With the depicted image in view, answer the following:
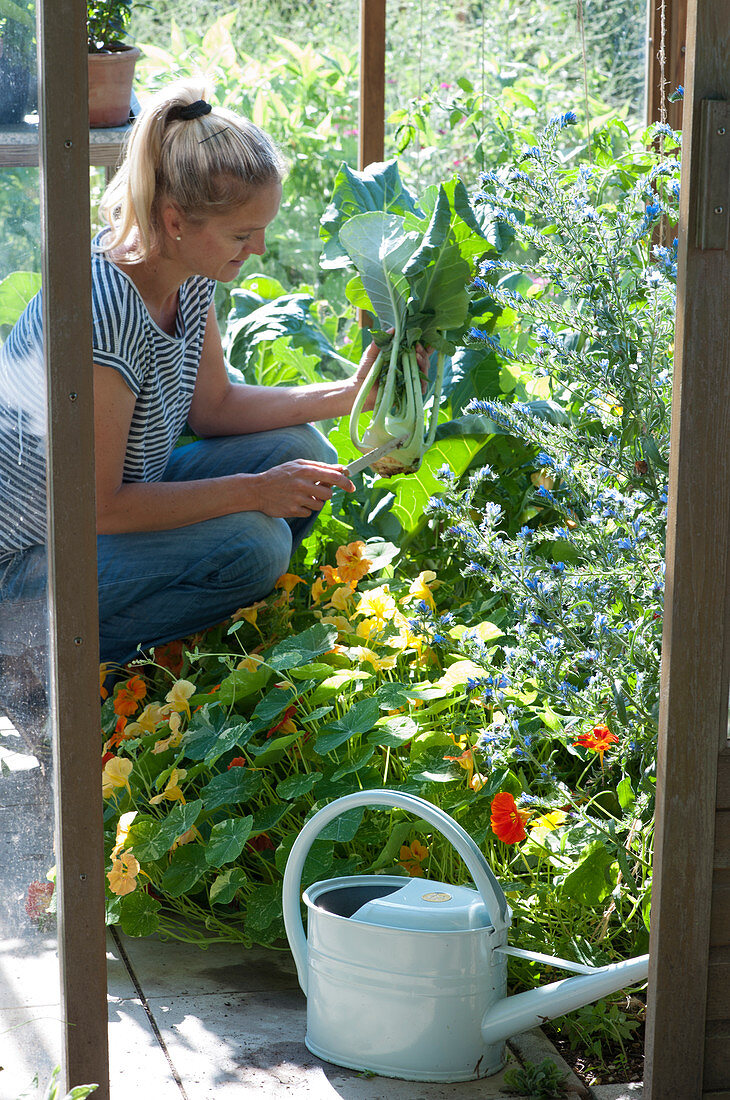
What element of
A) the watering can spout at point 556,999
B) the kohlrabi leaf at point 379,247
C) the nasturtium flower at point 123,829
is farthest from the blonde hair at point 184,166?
the watering can spout at point 556,999

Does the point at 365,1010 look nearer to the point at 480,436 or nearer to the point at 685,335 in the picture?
the point at 685,335

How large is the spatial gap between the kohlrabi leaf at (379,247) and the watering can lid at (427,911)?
1290mm

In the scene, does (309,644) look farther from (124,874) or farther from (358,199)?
(358,199)

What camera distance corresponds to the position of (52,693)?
1392mm

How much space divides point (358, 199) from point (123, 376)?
0.80 metres

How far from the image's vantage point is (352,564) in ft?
8.28

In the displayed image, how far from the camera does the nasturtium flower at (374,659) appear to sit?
7.26ft

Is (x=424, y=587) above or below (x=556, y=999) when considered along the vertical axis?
above

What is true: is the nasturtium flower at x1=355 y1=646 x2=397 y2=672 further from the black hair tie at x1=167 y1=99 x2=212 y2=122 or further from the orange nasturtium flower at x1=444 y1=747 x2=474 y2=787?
the black hair tie at x1=167 y1=99 x2=212 y2=122

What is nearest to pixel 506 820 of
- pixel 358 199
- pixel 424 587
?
pixel 424 587

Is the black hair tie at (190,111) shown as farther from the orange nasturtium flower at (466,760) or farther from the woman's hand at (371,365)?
the orange nasturtium flower at (466,760)

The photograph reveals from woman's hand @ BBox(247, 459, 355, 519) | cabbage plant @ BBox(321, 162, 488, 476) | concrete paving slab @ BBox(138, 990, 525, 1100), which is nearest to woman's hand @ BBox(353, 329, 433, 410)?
cabbage plant @ BBox(321, 162, 488, 476)

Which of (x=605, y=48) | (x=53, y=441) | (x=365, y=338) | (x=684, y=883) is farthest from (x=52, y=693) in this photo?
(x=605, y=48)

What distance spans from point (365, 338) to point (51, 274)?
1.76m
